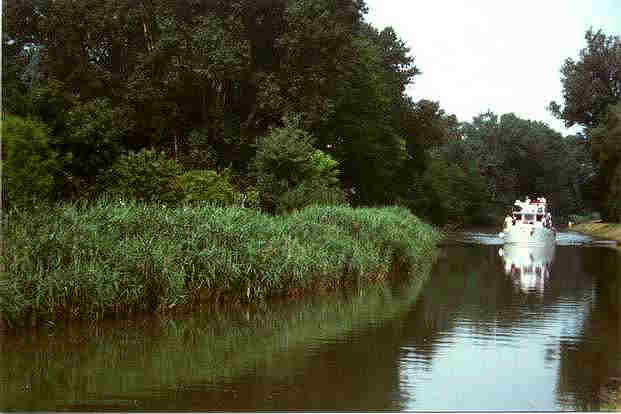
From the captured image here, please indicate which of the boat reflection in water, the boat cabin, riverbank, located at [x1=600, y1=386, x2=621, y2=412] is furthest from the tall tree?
riverbank, located at [x1=600, y1=386, x2=621, y2=412]

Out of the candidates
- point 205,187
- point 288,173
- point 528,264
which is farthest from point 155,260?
point 528,264

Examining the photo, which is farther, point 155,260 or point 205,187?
point 205,187

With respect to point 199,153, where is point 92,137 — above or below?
above

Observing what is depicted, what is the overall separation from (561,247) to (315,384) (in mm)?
29949

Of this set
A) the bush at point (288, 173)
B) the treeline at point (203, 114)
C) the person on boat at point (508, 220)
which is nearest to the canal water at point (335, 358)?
the treeline at point (203, 114)

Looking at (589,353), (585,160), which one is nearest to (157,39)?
(589,353)

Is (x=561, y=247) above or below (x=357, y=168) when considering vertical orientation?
below

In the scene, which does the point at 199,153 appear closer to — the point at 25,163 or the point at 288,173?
the point at 288,173

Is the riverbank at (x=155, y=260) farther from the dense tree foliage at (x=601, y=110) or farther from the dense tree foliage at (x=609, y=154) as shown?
the dense tree foliage at (x=609, y=154)

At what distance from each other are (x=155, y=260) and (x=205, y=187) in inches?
398

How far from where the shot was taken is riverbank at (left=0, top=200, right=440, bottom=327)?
394 inches

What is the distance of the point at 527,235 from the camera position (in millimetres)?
34344

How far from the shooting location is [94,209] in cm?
1265

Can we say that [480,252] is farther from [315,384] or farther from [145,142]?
[315,384]
